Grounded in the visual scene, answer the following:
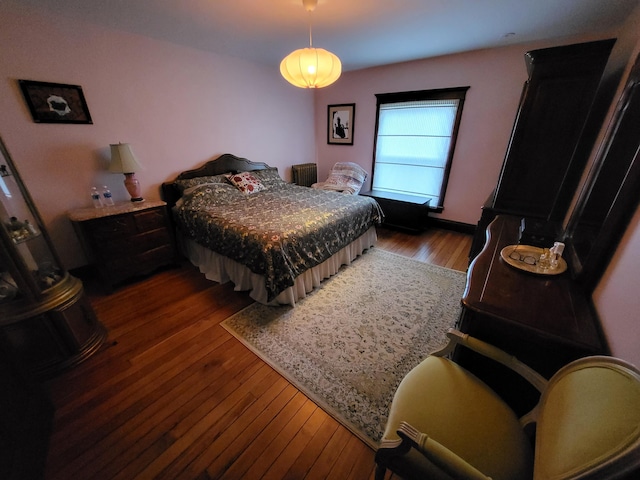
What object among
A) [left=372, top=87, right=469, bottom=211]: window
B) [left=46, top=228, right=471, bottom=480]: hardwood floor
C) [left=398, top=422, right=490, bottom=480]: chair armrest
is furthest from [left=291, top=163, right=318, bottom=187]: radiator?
[left=398, top=422, right=490, bottom=480]: chair armrest

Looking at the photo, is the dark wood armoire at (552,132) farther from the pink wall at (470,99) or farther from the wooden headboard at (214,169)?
the wooden headboard at (214,169)

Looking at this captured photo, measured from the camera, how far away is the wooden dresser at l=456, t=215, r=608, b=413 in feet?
2.90

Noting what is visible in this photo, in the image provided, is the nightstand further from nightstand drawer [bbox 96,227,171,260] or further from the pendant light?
the pendant light

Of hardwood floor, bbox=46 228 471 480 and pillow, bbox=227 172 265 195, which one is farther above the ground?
pillow, bbox=227 172 265 195

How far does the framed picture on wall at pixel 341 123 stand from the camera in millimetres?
4336

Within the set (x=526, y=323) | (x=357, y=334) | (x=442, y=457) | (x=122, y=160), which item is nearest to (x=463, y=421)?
(x=442, y=457)

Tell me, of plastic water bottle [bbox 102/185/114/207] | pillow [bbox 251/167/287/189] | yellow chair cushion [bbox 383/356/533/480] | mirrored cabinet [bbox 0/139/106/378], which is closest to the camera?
yellow chair cushion [bbox 383/356/533/480]

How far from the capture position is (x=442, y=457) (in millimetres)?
674

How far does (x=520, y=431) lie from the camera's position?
0.88 metres

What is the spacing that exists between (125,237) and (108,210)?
0.30 metres

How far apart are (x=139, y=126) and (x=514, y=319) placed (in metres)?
3.67

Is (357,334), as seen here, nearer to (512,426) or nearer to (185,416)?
(512,426)

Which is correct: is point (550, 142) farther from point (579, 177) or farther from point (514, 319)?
point (514, 319)

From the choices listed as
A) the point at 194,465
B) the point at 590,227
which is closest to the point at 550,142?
the point at 590,227
